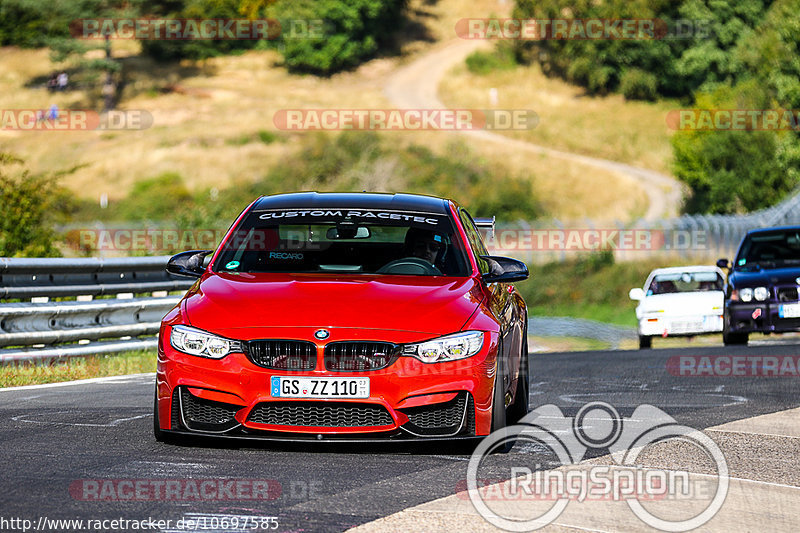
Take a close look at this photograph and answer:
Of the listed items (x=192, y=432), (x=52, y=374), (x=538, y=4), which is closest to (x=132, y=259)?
(x=52, y=374)

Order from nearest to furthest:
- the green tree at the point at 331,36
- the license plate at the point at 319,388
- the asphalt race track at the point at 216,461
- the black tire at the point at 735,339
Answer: the asphalt race track at the point at 216,461 < the license plate at the point at 319,388 < the black tire at the point at 735,339 < the green tree at the point at 331,36

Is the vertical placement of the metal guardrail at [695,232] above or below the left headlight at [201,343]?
below

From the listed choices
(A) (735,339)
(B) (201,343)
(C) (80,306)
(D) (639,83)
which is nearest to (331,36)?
(D) (639,83)

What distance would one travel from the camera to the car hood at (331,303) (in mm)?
6961

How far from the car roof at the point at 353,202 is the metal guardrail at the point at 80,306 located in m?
4.42

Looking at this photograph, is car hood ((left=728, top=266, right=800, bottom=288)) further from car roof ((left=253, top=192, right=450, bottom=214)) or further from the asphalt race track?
car roof ((left=253, top=192, right=450, bottom=214))

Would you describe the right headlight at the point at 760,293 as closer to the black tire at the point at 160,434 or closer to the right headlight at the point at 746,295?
the right headlight at the point at 746,295

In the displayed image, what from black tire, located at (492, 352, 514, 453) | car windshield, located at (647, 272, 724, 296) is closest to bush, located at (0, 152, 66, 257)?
car windshield, located at (647, 272, 724, 296)

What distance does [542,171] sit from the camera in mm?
73250

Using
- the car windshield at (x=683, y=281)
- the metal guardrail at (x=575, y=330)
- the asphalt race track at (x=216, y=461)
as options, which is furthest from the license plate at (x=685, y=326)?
the asphalt race track at (x=216, y=461)

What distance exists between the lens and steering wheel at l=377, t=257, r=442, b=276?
8.09 metres

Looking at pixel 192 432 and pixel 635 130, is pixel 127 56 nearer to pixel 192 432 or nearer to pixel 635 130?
pixel 635 130

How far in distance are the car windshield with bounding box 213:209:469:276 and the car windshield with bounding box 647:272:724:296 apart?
1514cm

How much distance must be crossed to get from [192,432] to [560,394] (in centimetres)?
475
